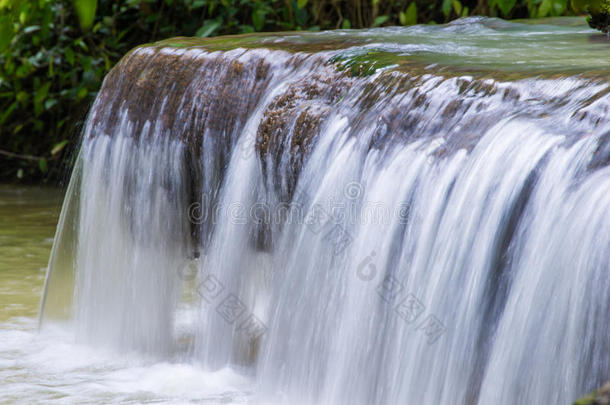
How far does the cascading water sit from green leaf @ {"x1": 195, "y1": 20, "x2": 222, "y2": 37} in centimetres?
323

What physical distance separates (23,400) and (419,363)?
155 centimetres

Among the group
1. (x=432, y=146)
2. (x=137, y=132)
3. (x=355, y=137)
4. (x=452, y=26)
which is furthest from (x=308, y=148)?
(x=452, y=26)

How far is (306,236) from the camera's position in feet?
10.3

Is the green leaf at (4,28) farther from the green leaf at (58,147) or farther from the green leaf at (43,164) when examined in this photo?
the green leaf at (43,164)

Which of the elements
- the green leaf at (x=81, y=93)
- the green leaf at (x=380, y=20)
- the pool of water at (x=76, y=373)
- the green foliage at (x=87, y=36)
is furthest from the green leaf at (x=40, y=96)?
the pool of water at (x=76, y=373)

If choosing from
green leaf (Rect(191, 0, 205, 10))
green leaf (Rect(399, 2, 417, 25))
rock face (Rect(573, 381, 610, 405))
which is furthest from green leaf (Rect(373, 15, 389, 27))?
rock face (Rect(573, 381, 610, 405))

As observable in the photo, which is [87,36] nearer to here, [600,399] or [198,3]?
[198,3]

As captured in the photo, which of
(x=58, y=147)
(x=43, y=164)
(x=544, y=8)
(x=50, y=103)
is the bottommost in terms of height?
(x=43, y=164)

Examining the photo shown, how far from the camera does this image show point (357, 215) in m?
2.97

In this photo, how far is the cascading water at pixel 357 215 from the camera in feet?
7.54

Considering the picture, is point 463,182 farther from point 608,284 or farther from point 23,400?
point 23,400

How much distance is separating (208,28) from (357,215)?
525cm

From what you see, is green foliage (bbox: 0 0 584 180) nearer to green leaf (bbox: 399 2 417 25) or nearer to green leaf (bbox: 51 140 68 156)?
green leaf (bbox: 51 140 68 156)

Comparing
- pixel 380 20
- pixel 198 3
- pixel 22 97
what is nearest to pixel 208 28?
pixel 198 3
